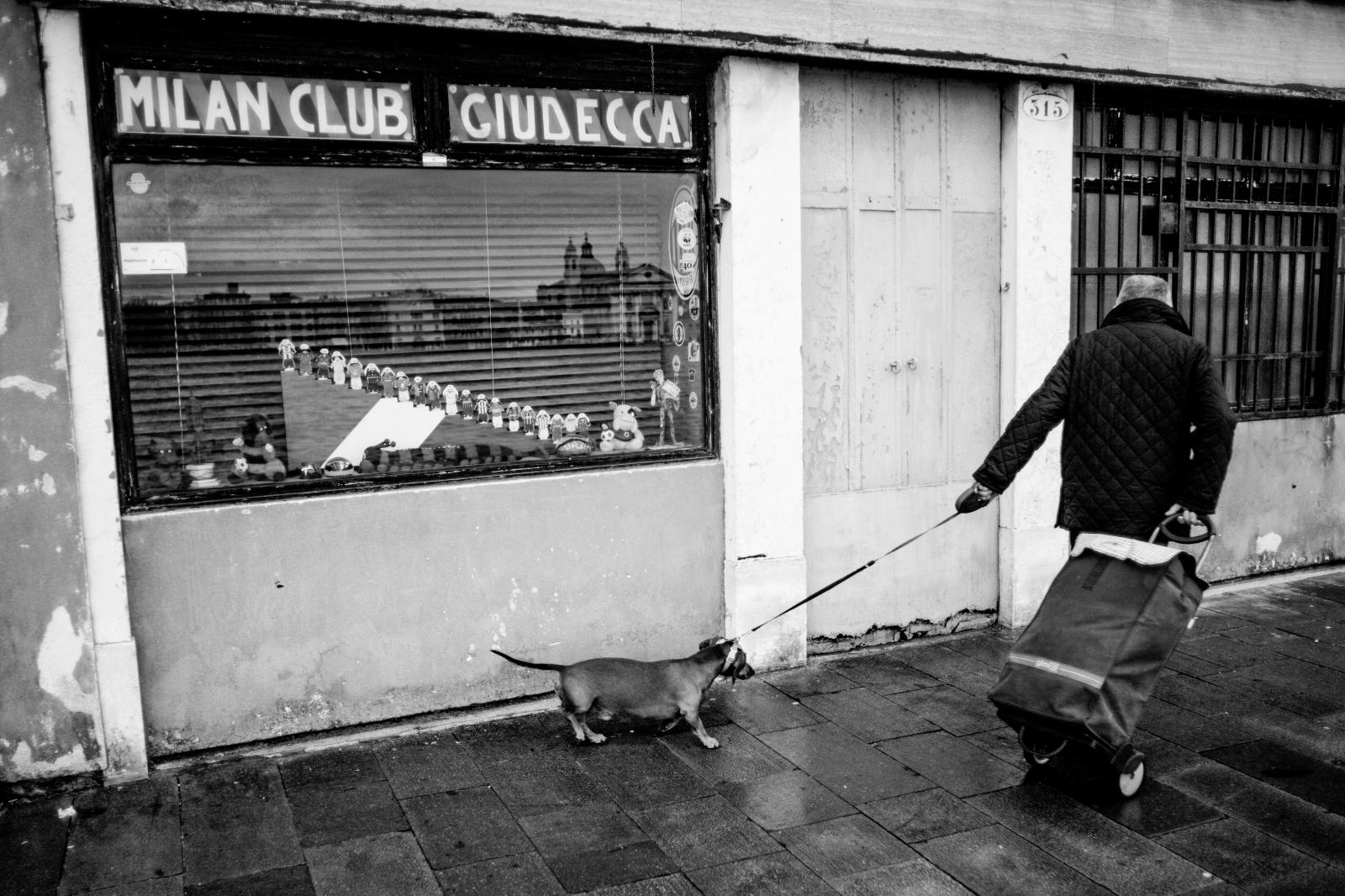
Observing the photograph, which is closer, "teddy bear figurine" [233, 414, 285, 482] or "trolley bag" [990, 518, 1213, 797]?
"trolley bag" [990, 518, 1213, 797]

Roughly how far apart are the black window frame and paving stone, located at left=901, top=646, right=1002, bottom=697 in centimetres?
171

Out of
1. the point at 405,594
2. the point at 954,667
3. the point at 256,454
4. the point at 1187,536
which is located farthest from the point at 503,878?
the point at 954,667

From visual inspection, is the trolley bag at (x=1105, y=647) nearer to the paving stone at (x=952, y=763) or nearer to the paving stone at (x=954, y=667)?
the paving stone at (x=952, y=763)

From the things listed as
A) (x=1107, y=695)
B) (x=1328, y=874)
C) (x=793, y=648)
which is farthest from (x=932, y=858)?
(x=793, y=648)

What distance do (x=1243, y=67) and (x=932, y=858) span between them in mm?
5809

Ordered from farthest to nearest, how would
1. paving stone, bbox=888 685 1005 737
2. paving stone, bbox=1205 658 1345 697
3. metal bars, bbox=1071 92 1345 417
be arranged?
metal bars, bbox=1071 92 1345 417 < paving stone, bbox=1205 658 1345 697 < paving stone, bbox=888 685 1005 737

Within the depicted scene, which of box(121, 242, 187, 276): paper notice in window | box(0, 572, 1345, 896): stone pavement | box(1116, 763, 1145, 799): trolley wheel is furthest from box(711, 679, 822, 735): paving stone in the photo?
box(121, 242, 187, 276): paper notice in window

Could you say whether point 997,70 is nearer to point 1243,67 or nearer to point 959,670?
point 1243,67

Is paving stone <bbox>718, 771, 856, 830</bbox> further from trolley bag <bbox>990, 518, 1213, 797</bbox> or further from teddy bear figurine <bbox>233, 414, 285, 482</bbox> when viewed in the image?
teddy bear figurine <bbox>233, 414, 285, 482</bbox>

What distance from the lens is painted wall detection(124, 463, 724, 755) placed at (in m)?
4.88

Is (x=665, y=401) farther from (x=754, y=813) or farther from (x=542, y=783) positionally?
(x=754, y=813)

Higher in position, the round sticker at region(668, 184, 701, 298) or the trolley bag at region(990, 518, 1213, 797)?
the round sticker at region(668, 184, 701, 298)

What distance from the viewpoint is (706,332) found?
5902 millimetres

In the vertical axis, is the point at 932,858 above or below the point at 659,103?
below
